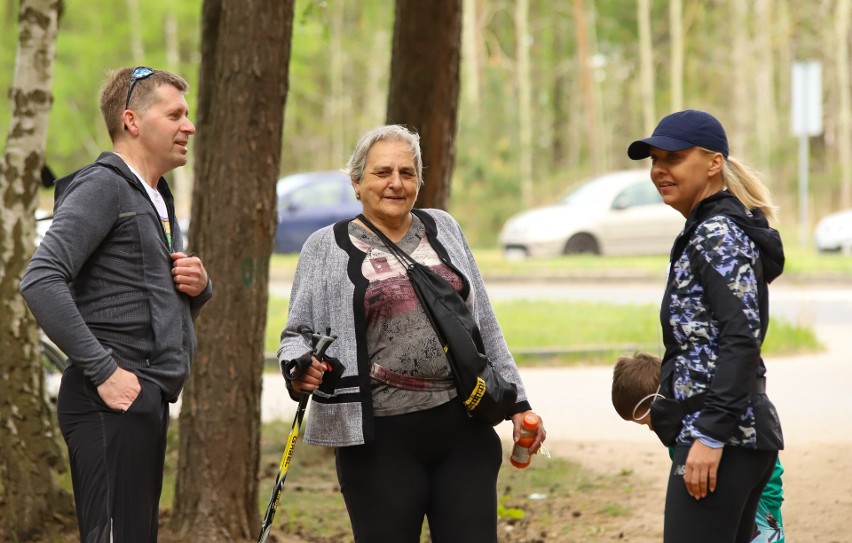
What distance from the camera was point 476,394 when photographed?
3859 mm

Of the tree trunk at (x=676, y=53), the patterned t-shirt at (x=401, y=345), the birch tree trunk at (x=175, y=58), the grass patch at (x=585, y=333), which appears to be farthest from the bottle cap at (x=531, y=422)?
the tree trunk at (x=676, y=53)

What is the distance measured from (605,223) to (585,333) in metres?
10.2

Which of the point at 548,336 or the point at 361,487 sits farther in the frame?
the point at 548,336

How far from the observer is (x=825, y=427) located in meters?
9.47

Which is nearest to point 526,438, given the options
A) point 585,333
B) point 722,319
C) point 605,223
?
point 722,319

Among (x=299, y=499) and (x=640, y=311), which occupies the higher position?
(x=640, y=311)

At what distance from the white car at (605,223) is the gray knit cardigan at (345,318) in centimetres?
1963

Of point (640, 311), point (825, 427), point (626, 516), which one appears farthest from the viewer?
point (640, 311)

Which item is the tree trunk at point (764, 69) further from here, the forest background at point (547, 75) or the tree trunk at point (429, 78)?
the tree trunk at point (429, 78)

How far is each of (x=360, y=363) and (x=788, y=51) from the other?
50.2 metres

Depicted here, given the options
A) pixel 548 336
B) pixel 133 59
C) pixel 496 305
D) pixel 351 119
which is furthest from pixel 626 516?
pixel 351 119

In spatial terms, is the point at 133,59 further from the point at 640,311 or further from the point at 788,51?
the point at 640,311

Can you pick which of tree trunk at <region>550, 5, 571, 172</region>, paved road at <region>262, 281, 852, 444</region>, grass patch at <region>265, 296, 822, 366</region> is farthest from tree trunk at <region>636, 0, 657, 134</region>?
paved road at <region>262, 281, 852, 444</region>

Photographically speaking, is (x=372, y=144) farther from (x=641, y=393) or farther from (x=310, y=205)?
(x=310, y=205)
